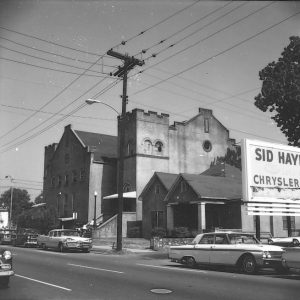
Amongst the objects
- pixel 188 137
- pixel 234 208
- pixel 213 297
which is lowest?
pixel 213 297

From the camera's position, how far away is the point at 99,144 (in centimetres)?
5356

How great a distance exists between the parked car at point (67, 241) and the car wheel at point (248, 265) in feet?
45.6

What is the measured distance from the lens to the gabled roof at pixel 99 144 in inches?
1973

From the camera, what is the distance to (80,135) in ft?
179

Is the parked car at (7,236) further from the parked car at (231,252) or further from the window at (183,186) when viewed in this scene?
the parked car at (231,252)

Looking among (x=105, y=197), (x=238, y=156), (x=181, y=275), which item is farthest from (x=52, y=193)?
(x=181, y=275)

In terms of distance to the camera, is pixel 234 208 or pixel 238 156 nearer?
pixel 234 208

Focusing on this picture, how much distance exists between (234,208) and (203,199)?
319 centimetres

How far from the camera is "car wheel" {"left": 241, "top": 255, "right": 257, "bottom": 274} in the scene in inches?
588

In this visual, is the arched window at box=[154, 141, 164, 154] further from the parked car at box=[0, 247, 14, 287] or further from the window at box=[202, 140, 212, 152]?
the parked car at box=[0, 247, 14, 287]

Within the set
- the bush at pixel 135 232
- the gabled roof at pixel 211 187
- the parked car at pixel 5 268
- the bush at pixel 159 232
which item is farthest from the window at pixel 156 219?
the parked car at pixel 5 268

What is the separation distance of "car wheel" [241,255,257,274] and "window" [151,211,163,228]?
77.6 feet

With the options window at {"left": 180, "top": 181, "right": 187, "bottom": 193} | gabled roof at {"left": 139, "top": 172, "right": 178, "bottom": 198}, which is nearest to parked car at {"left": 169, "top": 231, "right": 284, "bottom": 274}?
window at {"left": 180, "top": 181, "right": 187, "bottom": 193}

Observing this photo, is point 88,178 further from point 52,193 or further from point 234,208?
point 234,208
